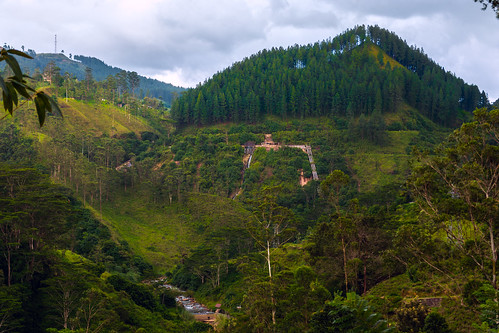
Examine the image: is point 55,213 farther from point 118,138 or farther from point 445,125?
point 445,125

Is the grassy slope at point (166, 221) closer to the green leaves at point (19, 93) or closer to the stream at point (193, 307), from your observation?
the stream at point (193, 307)

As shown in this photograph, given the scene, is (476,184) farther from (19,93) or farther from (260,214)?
(19,93)

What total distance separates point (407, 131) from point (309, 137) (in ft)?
69.1

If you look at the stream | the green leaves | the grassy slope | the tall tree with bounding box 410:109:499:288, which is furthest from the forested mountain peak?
the green leaves

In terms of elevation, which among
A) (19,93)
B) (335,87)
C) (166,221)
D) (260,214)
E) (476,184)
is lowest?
(166,221)

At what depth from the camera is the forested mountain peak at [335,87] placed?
→ 334 feet

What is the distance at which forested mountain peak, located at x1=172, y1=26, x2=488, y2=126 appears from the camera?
334ft

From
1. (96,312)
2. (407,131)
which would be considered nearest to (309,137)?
(407,131)

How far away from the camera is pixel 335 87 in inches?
4176

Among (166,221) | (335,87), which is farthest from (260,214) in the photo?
(335,87)

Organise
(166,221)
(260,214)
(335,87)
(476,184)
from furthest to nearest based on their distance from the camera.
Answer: (335,87) < (166,221) < (260,214) < (476,184)

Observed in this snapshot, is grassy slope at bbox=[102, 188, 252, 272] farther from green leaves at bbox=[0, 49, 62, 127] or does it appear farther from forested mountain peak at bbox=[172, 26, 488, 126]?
green leaves at bbox=[0, 49, 62, 127]

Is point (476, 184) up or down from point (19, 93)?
down

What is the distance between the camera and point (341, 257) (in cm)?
3020
